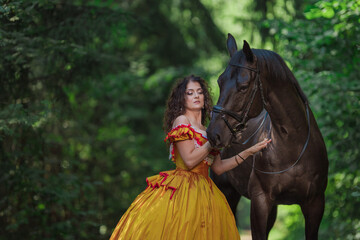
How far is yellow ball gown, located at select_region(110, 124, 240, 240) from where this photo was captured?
3217 millimetres

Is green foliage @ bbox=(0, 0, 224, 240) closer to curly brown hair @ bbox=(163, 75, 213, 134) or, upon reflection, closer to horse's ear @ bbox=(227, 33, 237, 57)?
curly brown hair @ bbox=(163, 75, 213, 134)

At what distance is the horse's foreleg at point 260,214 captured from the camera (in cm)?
359

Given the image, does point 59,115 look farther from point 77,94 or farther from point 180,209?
point 180,209

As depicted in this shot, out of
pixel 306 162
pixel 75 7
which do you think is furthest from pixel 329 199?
pixel 75 7

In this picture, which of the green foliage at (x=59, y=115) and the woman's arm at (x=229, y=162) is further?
the green foliage at (x=59, y=115)

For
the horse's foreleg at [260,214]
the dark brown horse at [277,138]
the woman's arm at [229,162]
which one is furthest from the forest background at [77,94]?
the woman's arm at [229,162]

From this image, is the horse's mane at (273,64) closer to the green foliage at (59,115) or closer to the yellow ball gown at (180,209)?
the yellow ball gown at (180,209)

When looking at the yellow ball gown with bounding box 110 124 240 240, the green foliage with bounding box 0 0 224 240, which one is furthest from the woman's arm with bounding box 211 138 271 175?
the green foliage with bounding box 0 0 224 240

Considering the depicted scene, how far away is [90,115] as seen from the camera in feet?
34.8

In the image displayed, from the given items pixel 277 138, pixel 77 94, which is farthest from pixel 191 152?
pixel 77 94

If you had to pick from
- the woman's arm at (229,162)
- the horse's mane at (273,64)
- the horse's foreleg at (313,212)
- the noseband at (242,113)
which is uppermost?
the horse's mane at (273,64)

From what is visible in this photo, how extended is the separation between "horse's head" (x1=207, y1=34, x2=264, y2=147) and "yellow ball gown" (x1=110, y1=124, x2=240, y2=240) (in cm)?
38

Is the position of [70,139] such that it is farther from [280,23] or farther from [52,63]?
[280,23]

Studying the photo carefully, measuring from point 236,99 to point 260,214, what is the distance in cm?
100
